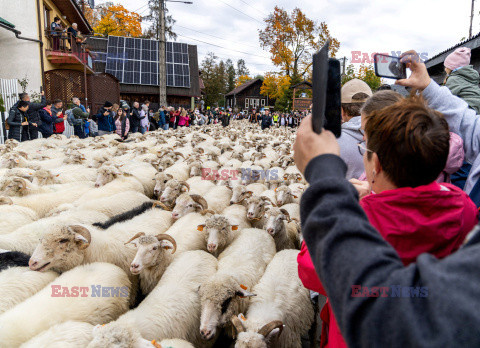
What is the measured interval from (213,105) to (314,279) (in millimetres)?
58970

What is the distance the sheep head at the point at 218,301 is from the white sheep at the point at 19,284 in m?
1.52

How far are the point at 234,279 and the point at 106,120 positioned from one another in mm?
12662

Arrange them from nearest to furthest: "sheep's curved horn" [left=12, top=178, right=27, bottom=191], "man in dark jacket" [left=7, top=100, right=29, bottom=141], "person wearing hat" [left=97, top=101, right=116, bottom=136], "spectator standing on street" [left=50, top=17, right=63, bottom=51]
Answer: "sheep's curved horn" [left=12, top=178, right=27, bottom=191]
"man in dark jacket" [left=7, top=100, right=29, bottom=141]
"person wearing hat" [left=97, top=101, right=116, bottom=136]
"spectator standing on street" [left=50, top=17, right=63, bottom=51]

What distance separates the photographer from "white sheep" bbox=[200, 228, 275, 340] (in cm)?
259

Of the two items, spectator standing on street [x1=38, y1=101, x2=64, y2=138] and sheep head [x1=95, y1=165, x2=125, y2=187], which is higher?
spectator standing on street [x1=38, y1=101, x2=64, y2=138]

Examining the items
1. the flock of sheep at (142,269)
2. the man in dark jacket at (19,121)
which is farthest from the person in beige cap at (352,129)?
the man in dark jacket at (19,121)

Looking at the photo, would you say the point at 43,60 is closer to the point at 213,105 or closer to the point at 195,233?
the point at 195,233

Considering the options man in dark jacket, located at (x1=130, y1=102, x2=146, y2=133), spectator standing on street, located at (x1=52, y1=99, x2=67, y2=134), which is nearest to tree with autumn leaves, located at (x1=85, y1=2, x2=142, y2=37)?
man in dark jacket, located at (x1=130, y1=102, x2=146, y2=133)

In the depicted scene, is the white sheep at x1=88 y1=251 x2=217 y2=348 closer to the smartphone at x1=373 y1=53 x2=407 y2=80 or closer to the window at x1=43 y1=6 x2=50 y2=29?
the smartphone at x1=373 y1=53 x2=407 y2=80

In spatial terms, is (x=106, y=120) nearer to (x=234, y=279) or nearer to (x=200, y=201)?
(x=200, y=201)

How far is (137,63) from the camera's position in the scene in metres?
28.8

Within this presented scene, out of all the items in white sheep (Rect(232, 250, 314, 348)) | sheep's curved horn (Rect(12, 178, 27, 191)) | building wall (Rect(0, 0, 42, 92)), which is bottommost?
white sheep (Rect(232, 250, 314, 348))

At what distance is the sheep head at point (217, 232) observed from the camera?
380 centimetres

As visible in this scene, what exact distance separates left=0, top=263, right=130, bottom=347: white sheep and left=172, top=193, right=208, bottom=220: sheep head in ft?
5.44
